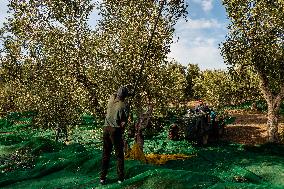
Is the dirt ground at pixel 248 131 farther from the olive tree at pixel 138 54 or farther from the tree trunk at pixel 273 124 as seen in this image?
the olive tree at pixel 138 54

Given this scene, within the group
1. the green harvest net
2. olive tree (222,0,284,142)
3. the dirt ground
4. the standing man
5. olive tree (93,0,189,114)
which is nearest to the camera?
the green harvest net

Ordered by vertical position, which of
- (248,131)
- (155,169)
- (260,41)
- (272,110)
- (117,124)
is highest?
(260,41)

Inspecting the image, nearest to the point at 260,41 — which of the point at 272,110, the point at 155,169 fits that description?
the point at 272,110

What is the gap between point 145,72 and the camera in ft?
48.1

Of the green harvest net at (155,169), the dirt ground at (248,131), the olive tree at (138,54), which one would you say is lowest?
the green harvest net at (155,169)

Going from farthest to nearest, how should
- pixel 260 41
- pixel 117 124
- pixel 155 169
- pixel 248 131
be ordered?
pixel 248 131 < pixel 260 41 < pixel 155 169 < pixel 117 124

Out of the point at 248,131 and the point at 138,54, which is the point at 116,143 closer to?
the point at 138,54

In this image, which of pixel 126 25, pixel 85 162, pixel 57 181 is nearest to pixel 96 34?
pixel 126 25

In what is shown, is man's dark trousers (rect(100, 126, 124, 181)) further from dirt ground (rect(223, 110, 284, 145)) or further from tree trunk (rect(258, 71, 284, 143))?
dirt ground (rect(223, 110, 284, 145))

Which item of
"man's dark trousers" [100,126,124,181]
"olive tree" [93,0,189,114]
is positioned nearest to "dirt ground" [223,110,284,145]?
"olive tree" [93,0,189,114]

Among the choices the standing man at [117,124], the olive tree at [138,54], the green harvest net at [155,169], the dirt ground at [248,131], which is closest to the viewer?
the green harvest net at [155,169]

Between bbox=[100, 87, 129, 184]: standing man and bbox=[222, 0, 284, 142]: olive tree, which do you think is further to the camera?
bbox=[222, 0, 284, 142]: olive tree

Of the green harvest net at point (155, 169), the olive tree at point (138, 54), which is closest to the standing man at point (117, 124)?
the green harvest net at point (155, 169)

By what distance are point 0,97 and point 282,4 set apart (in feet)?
107
